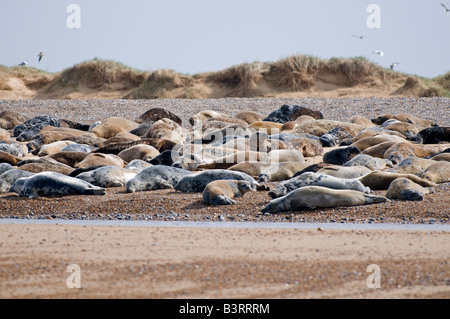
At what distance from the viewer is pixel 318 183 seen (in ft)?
26.0

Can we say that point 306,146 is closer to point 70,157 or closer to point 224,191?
point 70,157

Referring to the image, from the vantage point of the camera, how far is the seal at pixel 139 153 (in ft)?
38.5

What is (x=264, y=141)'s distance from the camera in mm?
11797

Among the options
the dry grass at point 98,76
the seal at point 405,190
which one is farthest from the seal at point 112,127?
the dry grass at point 98,76

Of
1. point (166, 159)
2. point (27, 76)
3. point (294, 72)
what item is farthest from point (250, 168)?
point (27, 76)

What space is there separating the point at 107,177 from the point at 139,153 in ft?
8.43

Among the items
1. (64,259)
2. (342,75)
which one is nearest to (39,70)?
(342,75)

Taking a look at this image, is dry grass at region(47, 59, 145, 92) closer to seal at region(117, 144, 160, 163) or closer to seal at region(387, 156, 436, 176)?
seal at region(117, 144, 160, 163)

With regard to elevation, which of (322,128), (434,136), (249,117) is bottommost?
(434,136)

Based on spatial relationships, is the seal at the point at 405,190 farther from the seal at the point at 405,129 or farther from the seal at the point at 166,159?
the seal at the point at 405,129

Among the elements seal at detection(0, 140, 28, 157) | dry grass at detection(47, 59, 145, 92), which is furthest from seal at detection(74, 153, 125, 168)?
dry grass at detection(47, 59, 145, 92)

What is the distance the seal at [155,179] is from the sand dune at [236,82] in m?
19.7

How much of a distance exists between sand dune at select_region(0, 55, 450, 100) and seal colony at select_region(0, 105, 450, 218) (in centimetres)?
1184
